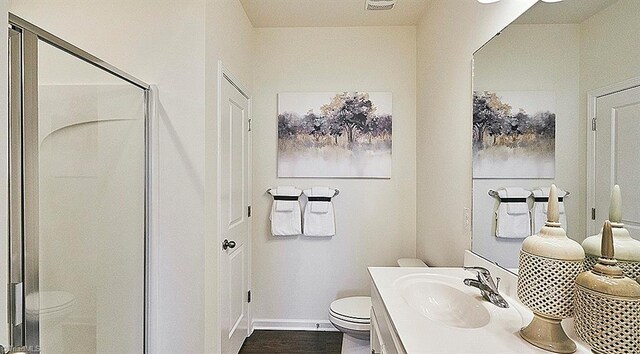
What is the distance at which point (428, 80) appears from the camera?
276 centimetres

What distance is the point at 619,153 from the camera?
1.05 metres

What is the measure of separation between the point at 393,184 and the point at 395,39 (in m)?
1.16

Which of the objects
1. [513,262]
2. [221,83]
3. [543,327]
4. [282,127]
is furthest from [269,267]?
[543,327]

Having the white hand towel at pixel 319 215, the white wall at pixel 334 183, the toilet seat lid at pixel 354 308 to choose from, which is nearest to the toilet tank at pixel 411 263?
the white wall at pixel 334 183

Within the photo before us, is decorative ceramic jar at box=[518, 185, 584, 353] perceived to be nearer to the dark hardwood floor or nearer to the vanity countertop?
the vanity countertop

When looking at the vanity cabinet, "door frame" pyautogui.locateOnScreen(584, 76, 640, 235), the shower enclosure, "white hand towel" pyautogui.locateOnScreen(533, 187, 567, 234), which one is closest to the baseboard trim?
A: the shower enclosure

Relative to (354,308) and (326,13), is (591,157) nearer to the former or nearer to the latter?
(354,308)

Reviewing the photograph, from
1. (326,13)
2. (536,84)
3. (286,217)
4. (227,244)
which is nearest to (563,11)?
(536,84)

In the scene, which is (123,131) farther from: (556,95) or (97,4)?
(556,95)

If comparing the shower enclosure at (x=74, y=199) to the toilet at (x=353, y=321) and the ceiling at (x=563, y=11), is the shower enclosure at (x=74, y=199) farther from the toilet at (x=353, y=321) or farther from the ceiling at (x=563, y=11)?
the ceiling at (x=563, y=11)

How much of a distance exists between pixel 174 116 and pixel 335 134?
140 cm

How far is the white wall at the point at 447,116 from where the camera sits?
6.44 feet

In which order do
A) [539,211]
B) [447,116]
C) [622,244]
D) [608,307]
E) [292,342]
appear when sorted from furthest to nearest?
1. [292,342]
2. [447,116]
3. [539,211]
4. [622,244]
5. [608,307]

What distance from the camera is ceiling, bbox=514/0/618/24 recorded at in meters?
1.16
